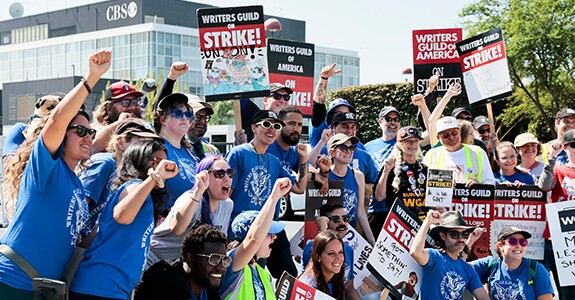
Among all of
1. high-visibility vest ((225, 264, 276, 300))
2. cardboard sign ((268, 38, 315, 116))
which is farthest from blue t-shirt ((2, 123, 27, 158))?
cardboard sign ((268, 38, 315, 116))

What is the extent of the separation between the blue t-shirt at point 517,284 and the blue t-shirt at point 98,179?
374 cm

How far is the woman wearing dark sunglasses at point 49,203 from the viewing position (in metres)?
4.21

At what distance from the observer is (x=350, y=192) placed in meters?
7.54

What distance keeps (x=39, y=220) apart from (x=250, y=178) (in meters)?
2.52

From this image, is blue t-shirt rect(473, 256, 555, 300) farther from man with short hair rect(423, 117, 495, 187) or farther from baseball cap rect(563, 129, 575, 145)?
baseball cap rect(563, 129, 575, 145)

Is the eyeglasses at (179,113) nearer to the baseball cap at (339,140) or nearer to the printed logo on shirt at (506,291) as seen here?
the baseball cap at (339,140)

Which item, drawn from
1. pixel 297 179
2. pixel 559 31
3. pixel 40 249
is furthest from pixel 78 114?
pixel 559 31

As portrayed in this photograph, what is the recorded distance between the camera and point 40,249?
14.1 feet

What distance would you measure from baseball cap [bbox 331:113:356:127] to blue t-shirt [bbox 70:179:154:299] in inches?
150

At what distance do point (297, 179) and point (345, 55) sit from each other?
101507mm

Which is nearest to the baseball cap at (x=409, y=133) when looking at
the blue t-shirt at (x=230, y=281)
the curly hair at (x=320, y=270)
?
the curly hair at (x=320, y=270)

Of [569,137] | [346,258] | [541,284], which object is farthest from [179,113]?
[569,137]

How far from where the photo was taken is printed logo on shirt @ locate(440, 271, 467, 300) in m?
6.76

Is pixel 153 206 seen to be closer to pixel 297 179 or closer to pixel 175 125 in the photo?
pixel 175 125
